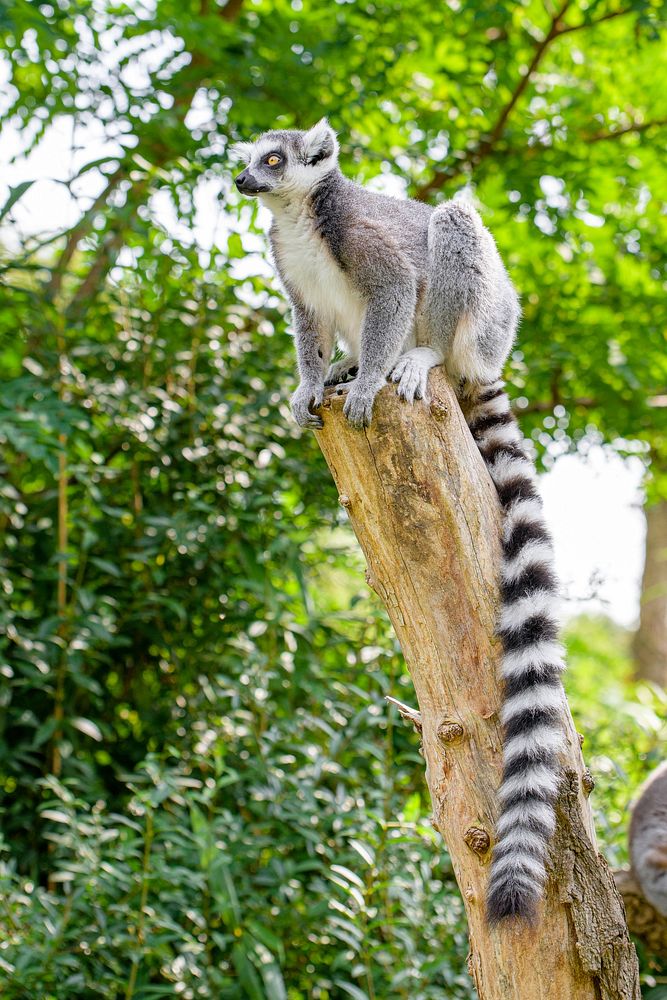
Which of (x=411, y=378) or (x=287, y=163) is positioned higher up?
(x=287, y=163)

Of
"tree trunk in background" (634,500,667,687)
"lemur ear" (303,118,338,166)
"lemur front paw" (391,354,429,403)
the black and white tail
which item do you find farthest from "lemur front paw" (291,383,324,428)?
"tree trunk in background" (634,500,667,687)

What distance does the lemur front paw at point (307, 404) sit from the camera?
3309 mm

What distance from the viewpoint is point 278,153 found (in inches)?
142

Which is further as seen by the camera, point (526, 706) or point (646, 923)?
point (646, 923)

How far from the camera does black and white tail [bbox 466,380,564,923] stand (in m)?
2.33

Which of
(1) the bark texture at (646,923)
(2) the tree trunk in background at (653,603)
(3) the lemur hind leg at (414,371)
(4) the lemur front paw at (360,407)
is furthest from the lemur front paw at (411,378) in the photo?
(2) the tree trunk in background at (653,603)

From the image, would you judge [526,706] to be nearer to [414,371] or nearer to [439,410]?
[439,410]

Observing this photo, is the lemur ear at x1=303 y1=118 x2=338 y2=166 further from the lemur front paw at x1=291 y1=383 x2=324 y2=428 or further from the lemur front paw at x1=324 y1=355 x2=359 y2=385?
the lemur front paw at x1=291 y1=383 x2=324 y2=428

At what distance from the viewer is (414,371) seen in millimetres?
3137

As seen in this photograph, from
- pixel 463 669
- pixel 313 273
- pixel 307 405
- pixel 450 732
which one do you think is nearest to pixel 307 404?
pixel 307 405

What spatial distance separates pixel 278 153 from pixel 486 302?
3.32 ft

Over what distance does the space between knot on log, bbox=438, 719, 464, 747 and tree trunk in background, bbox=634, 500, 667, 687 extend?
8.27 m

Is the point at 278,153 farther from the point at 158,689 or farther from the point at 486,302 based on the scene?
the point at 158,689

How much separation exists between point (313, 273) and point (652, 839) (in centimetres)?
322
